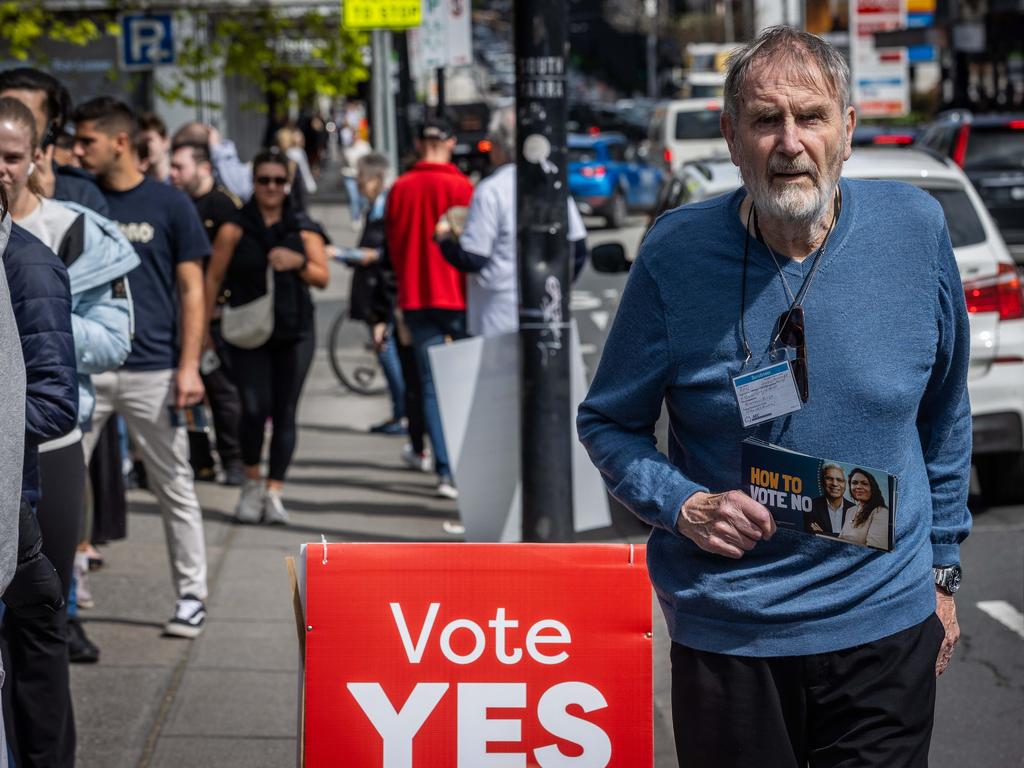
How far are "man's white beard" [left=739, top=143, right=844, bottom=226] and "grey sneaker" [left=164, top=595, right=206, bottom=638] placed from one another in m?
4.08

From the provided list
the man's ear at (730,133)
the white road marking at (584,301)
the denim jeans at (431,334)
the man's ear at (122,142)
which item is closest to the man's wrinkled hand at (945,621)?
the man's ear at (730,133)

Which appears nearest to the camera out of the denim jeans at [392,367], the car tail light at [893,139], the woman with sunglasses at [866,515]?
the woman with sunglasses at [866,515]

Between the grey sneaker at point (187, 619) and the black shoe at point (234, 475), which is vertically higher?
the grey sneaker at point (187, 619)

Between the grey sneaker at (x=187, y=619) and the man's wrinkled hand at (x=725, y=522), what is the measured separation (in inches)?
153

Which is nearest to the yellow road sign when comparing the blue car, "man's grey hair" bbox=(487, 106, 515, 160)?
"man's grey hair" bbox=(487, 106, 515, 160)

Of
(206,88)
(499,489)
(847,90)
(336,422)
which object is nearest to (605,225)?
(206,88)

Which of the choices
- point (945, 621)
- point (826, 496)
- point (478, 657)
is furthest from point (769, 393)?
point (478, 657)

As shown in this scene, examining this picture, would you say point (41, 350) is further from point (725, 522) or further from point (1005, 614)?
point (1005, 614)

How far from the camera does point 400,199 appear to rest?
9039 millimetres

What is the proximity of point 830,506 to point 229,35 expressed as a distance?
21.1 m

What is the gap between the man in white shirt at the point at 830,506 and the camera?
8.72 feet

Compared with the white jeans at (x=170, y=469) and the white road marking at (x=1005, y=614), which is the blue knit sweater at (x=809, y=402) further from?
the white jeans at (x=170, y=469)

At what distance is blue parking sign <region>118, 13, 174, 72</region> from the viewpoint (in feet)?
52.2

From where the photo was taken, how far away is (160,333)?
6391 millimetres
